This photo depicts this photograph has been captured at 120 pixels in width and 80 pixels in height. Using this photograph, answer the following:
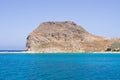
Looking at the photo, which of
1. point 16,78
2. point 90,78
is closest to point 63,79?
point 90,78

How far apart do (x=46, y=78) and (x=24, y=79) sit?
3943 mm

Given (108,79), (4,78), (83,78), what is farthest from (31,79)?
(108,79)

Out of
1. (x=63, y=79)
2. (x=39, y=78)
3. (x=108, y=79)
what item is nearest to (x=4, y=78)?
(x=39, y=78)

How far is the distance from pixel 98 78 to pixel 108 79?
206cm

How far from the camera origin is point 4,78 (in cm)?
5294

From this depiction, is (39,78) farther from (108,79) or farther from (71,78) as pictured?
(108,79)

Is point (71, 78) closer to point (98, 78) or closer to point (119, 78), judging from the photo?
point (98, 78)

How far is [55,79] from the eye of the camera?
52219 mm

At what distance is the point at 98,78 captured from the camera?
53.6 metres

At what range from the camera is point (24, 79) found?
52.1 metres

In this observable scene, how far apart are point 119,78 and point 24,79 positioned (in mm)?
16076

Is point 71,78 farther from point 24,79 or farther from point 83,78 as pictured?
point 24,79

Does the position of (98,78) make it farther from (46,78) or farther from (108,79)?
(46,78)

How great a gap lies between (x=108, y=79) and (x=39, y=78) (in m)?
11.7
